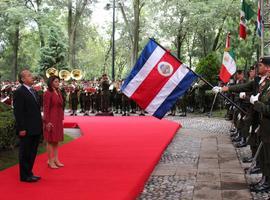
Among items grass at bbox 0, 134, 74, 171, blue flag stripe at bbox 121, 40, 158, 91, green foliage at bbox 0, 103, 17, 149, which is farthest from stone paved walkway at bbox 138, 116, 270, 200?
green foliage at bbox 0, 103, 17, 149

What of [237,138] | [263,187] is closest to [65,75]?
[237,138]

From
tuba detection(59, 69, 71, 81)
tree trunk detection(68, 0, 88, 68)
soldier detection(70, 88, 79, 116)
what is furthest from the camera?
tree trunk detection(68, 0, 88, 68)

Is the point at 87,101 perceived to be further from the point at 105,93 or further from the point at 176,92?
the point at 176,92

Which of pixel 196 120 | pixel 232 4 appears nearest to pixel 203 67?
pixel 196 120

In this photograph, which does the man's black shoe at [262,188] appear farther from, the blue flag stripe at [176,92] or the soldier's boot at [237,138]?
the soldier's boot at [237,138]

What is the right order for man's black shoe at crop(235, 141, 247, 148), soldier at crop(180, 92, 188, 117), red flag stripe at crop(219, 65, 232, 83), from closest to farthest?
1. man's black shoe at crop(235, 141, 247, 148)
2. red flag stripe at crop(219, 65, 232, 83)
3. soldier at crop(180, 92, 188, 117)

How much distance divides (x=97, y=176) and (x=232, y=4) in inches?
896

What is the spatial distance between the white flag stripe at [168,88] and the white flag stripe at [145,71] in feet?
1.22

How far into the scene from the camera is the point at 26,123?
723 centimetres

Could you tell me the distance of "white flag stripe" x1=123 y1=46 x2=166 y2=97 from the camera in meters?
8.00

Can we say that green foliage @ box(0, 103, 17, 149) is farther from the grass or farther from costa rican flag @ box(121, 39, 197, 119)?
costa rican flag @ box(121, 39, 197, 119)

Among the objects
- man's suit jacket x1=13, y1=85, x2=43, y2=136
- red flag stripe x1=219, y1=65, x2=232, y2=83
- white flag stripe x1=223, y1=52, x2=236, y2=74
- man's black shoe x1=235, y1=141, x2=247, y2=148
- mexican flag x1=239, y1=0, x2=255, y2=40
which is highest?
mexican flag x1=239, y1=0, x2=255, y2=40

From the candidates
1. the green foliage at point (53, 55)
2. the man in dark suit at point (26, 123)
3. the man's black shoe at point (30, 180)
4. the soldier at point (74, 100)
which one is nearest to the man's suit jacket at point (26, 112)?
the man in dark suit at point (26, 123)

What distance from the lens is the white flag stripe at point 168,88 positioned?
802cm
